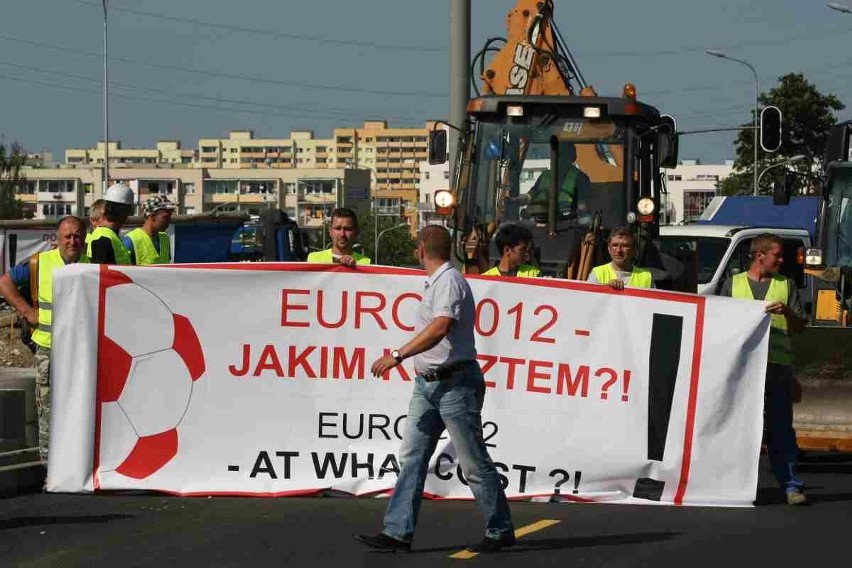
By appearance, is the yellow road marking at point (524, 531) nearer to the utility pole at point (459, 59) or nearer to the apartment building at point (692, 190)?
the utility pole at point (459, 59)

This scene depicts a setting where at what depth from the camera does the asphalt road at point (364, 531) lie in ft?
27.8

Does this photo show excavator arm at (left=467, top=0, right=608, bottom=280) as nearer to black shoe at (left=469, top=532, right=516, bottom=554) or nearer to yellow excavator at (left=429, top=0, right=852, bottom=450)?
yellow excavator at (left=429, top=0, right=852, bottom=450)

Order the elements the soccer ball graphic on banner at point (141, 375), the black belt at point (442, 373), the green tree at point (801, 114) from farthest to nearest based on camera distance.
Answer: the green tree at point (801, 114), the soccer ball graphic on banner at point (141, 375), the black belt at point (442, 373)

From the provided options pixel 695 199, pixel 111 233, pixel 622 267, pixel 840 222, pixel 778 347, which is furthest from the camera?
pixel 695 199

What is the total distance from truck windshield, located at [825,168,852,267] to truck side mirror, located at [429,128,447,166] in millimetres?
7442

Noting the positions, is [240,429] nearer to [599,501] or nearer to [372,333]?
[372,333]

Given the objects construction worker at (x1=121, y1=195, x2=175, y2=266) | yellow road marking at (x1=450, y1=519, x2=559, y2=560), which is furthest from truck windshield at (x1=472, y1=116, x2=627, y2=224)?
yellow road marking at (x1=450, y1=519, x2=559, y2=560)

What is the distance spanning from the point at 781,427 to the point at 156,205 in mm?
4864

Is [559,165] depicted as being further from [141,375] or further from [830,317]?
[830,317]

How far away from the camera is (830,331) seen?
14797mm

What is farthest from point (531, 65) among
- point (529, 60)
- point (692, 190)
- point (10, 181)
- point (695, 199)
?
point (692, 190)

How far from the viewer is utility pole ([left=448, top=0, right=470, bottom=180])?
16.9m

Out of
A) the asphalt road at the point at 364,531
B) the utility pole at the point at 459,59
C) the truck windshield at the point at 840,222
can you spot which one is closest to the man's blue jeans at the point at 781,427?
the asphalt road at the point at 364,531

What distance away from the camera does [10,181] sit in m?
104
